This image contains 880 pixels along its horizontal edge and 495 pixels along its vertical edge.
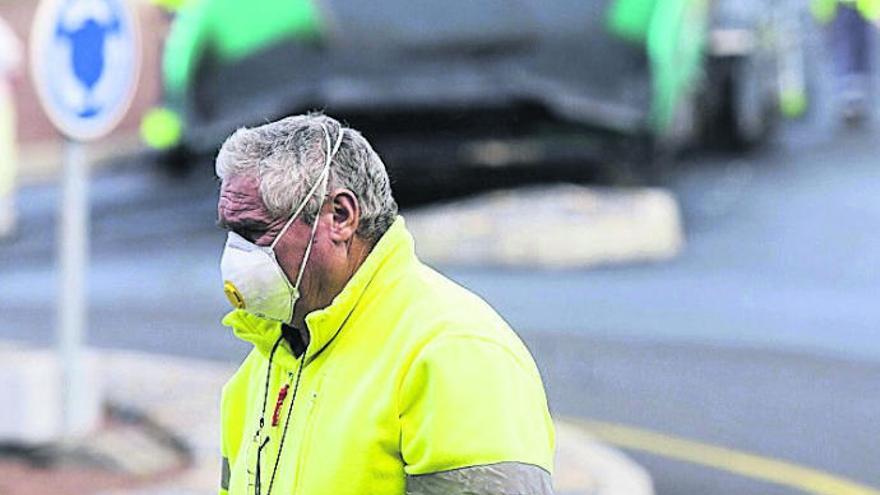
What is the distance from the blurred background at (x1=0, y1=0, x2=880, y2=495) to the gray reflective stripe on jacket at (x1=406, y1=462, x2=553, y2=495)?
464 cm

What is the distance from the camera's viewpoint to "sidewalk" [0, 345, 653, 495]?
722 centimetres

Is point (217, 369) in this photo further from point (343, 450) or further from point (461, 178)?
point (343, 450)

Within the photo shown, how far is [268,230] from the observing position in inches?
105

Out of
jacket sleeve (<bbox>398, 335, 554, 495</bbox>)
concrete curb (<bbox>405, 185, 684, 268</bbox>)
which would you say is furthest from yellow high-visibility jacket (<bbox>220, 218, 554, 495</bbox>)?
concrete curb (<bbox>405, 185, 684, 268</bbox>)

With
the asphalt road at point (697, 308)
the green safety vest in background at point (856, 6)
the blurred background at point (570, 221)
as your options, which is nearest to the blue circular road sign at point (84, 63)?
the blurred background at point (570, 221)

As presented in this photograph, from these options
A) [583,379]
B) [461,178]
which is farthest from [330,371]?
[461,178]

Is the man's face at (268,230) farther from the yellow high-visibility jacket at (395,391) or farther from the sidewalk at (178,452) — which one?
the sidewalk at (178,452)

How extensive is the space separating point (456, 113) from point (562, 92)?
105cm

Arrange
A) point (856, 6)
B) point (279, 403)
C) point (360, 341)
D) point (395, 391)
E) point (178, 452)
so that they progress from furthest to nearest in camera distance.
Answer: point (856, 6), point (178, 452), point (279, 403), point (360, 341), point (395, 391)

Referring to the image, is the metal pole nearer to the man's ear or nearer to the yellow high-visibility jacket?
the yellow high-visibility jacket

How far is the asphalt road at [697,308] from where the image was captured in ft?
28.9

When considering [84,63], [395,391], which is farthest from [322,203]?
[84,63]

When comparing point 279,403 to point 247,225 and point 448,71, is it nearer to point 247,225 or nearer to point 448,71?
point 247,225

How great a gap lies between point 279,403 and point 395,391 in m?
0.31
